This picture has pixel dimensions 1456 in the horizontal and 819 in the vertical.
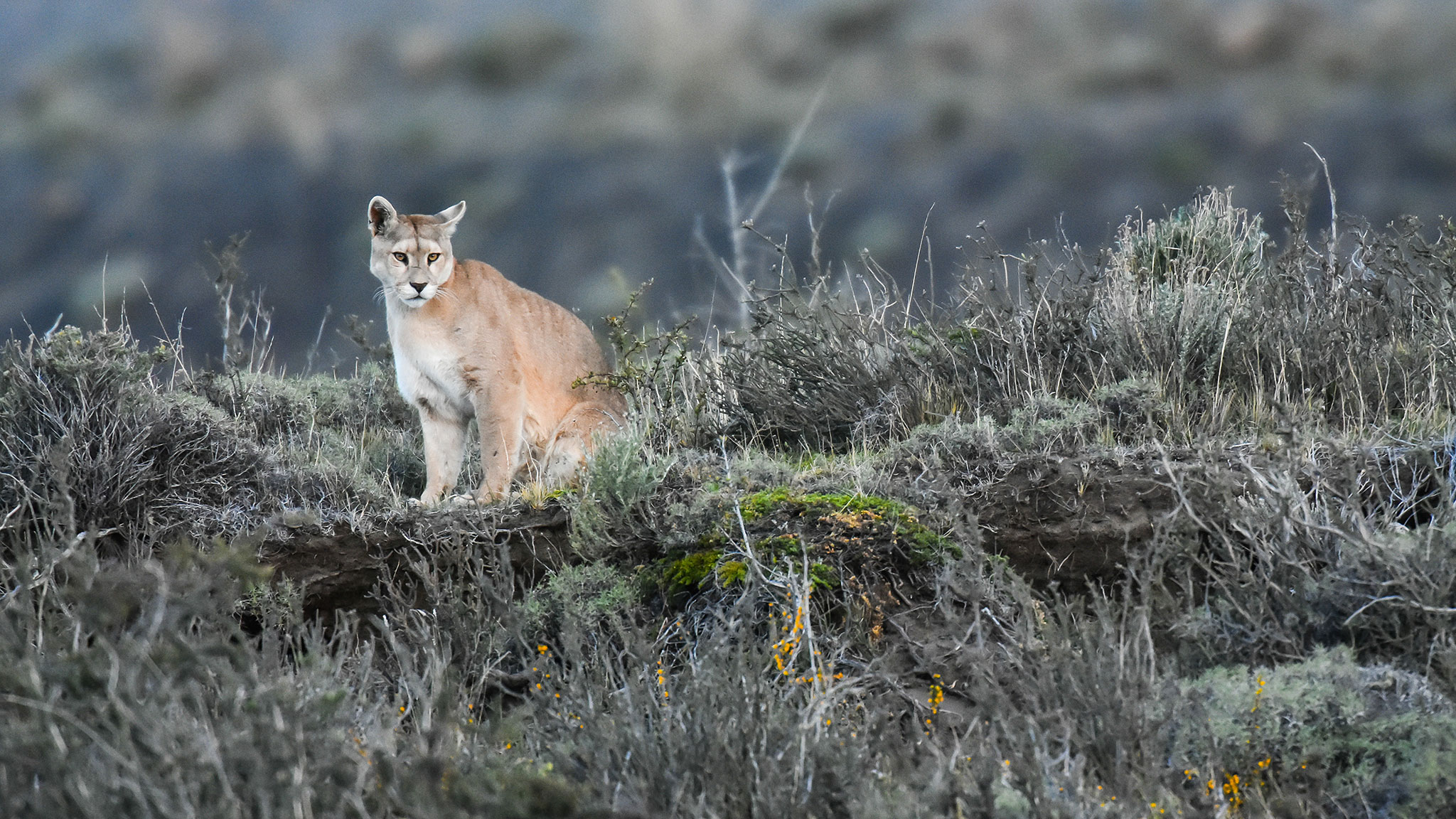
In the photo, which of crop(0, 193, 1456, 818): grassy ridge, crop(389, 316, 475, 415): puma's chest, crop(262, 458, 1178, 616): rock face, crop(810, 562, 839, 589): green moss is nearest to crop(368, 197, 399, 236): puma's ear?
crop(389, 316, 475, 415): puma's chest

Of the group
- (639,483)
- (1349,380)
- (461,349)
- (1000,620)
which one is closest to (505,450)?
(461,349)

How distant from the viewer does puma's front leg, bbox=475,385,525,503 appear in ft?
21.5

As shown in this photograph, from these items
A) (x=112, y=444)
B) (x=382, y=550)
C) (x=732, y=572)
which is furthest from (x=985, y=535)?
(x=112, y=444)

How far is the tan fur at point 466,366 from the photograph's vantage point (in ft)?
21.8

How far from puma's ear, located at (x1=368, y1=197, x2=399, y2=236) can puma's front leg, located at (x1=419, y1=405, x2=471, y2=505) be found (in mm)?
1001

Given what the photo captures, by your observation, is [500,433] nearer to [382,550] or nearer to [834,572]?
[382,550]

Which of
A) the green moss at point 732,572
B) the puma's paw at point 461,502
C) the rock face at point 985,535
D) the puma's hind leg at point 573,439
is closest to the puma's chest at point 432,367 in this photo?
the puma's hind leg at point 573,439

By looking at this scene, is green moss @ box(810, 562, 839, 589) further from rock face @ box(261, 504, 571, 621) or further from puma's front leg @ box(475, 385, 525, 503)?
puma's front leg @ box(475, 385, 525, 503)

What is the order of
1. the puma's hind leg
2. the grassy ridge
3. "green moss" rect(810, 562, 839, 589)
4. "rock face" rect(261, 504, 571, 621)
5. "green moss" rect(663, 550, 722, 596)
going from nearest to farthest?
the grassy ridge → "green moss" rect(810, 562, 839, 589) → "green moss" rect(663, 550, 722, 596) → "rock face" rect(261, 504, 571, 621) → the puma's hind leg

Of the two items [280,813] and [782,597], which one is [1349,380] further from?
[280,813]

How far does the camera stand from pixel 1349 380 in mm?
6195

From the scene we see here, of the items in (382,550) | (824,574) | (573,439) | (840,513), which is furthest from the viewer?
(573,439)

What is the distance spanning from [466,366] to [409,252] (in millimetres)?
676

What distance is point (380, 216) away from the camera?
671 centimetres
